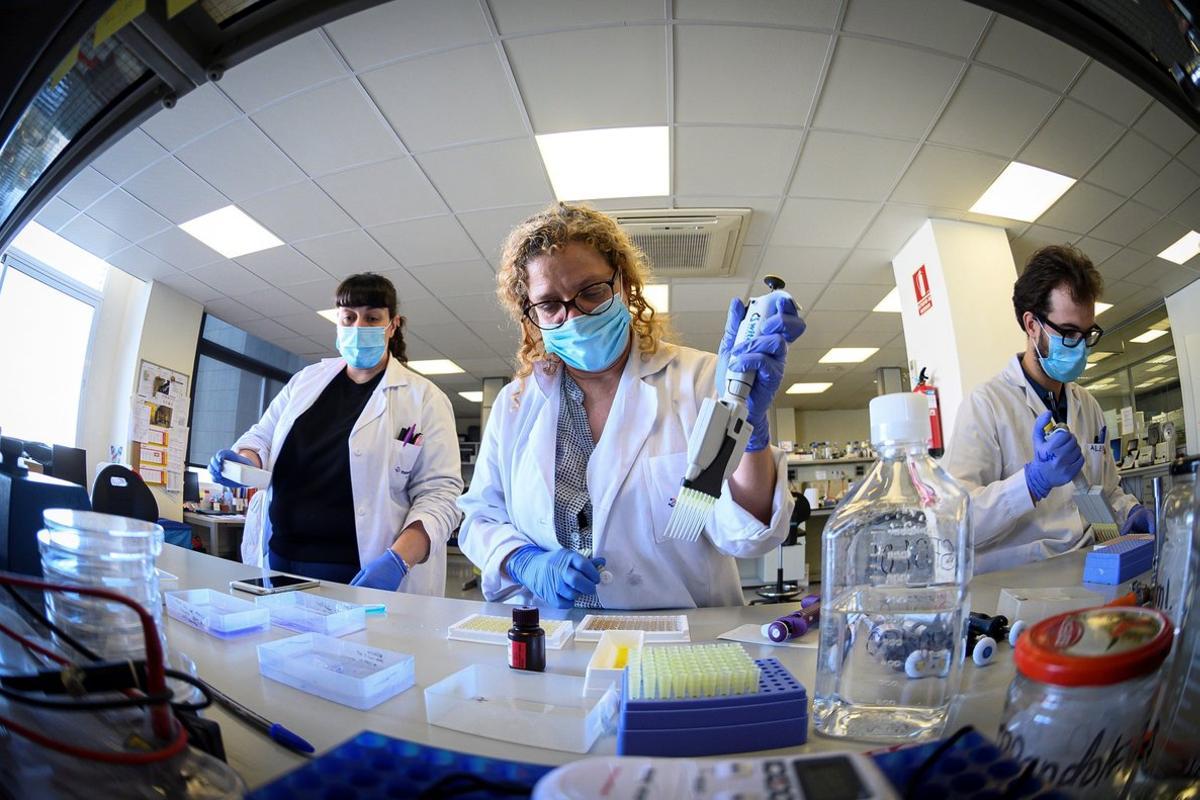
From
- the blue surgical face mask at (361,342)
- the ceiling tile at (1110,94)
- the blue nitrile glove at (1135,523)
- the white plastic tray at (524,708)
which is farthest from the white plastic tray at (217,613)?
the blue nitrile glove at (1135,523)

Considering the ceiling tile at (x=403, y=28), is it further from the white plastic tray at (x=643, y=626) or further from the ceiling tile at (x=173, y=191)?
the white plastic tray at (x=643, y=626)

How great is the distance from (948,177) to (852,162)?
4.3 inches

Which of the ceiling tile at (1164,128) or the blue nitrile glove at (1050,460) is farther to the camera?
the blue nitrile glove at (1050,460)

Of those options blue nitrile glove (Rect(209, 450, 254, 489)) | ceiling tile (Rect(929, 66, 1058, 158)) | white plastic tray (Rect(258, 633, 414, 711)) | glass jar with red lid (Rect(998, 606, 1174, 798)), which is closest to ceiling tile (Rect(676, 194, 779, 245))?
ceiling tile (Rect(929, 66, 1058, 158))

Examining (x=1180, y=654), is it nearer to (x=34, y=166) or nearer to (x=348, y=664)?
(x=348, y=664)

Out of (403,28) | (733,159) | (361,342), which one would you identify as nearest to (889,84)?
(733,159)

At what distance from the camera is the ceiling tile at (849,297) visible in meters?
0.90

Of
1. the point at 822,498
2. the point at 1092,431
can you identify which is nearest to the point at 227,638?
the point at 1092,431

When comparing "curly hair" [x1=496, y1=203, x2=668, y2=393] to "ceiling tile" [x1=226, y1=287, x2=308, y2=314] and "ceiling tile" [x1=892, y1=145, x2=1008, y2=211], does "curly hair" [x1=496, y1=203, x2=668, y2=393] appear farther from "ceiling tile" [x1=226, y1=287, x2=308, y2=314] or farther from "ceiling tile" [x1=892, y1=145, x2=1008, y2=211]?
"ceiling tile" [x1=892, y1=145, x2=1008, y2=211]

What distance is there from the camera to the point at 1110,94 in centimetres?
44

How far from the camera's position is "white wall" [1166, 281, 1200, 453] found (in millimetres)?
411

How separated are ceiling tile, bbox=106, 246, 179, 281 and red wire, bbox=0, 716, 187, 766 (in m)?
0.53

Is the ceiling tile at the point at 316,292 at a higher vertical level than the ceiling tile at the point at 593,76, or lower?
lower

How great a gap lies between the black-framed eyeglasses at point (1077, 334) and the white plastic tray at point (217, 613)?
1044 mm
